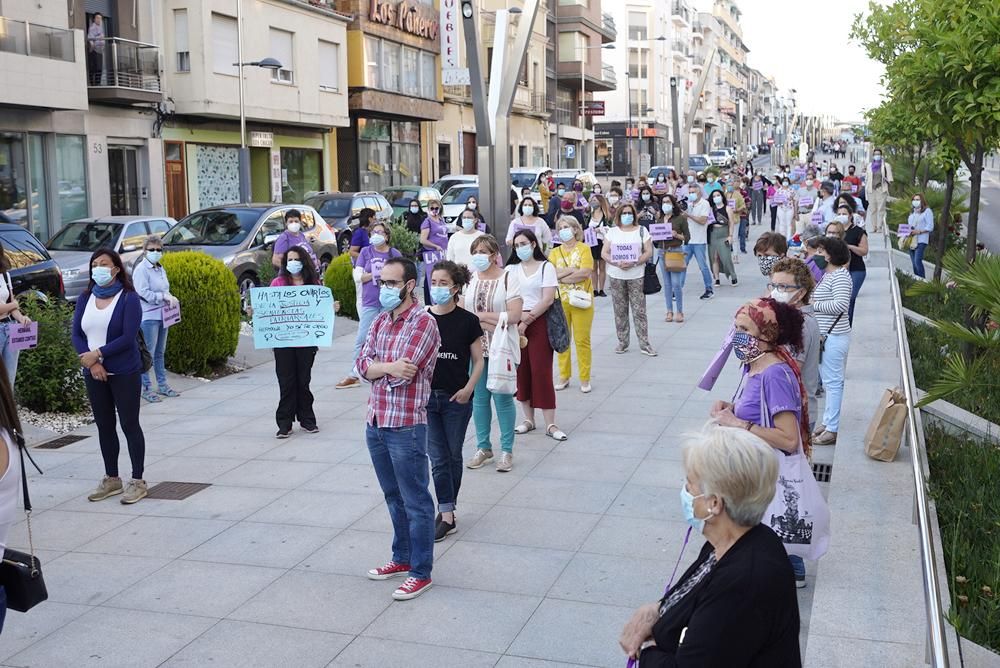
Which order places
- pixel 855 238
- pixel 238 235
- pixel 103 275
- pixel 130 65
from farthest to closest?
pixel 130 65 < pixel 238 235 < pixel 855 238 < pixel 103 275

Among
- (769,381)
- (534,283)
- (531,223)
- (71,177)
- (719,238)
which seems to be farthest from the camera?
(71,177)

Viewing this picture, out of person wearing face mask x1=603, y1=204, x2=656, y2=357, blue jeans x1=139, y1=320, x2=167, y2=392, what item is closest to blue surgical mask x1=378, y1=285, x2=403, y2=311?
blue jeans x1=139, y1=320, x2=167, y2=392

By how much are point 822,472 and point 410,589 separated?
11.5 feet

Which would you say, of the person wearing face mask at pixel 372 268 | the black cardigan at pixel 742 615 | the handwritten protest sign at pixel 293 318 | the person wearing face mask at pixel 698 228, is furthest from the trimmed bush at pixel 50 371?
the person wearing face mask at pixel 698 228

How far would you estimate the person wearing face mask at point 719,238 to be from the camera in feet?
60.7

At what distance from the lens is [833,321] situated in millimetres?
8500

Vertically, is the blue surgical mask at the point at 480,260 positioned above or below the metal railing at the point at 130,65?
below

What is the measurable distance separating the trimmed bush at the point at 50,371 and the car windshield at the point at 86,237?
696 cm

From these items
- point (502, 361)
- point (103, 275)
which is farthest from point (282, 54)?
point (502, 361)

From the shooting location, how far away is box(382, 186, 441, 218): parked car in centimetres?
2670

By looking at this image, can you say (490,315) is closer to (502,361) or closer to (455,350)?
(502,361)

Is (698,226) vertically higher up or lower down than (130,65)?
lower down

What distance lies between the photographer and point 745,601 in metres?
2.89

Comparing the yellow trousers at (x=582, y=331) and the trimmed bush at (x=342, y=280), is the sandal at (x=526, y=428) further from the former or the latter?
the trimmed bush at (x=342, y=280)
